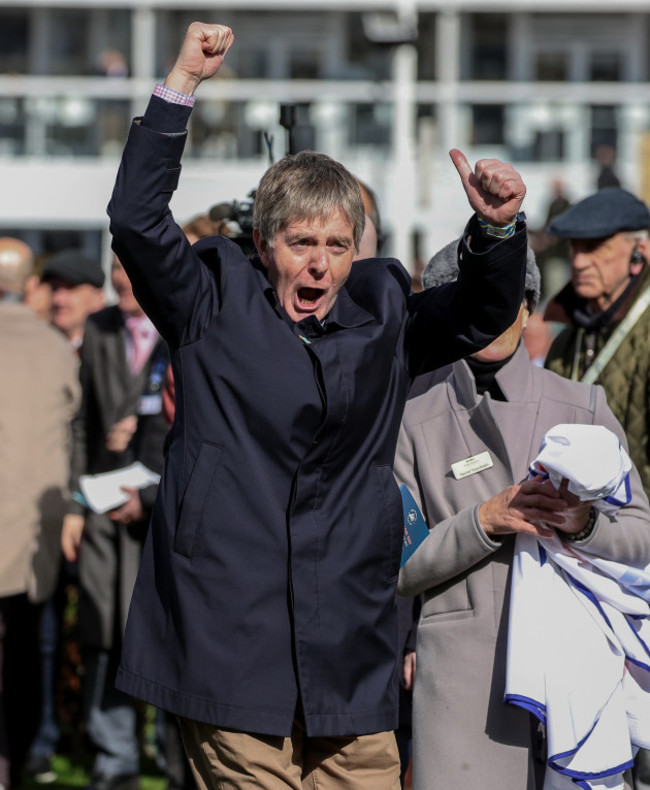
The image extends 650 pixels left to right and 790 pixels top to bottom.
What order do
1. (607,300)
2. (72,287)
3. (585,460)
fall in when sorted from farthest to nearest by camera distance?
1. (72,287)
2. (607,300)
3. (585,460)

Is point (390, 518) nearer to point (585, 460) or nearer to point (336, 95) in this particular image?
point (585, 460)

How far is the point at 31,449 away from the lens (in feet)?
23.1

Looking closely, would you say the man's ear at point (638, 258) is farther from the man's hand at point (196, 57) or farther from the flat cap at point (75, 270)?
the flat cap at point (75, 270)

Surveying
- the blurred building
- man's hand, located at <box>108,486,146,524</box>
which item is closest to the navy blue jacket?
man's hand, located at <box>108,486,146,524</box>

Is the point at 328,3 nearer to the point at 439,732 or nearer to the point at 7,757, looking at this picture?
the point at 7,757

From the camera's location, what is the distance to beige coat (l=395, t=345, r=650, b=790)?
4.11 metres

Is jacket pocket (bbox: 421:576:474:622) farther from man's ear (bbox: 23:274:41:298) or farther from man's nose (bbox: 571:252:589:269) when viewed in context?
man's ear (bbox: 23:274:41:298)

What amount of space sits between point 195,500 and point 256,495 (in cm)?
13

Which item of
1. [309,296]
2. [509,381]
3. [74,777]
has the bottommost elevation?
[74,777]

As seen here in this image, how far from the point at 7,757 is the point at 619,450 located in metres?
4.25

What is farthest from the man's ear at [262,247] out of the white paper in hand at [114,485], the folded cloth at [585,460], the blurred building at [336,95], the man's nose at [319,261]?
the blurred building at [336,95]

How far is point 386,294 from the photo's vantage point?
3.79 meters

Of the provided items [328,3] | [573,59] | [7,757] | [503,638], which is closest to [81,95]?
[328,3]

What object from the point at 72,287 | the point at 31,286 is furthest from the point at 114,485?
the point at 31,286
